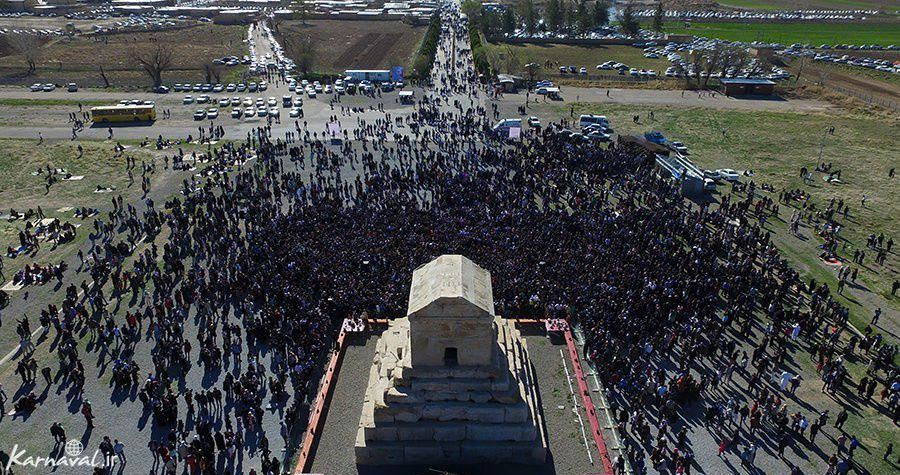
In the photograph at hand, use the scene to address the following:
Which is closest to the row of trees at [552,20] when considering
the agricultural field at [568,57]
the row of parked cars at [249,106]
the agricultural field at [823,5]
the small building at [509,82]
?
the agricultural field at [568,57]

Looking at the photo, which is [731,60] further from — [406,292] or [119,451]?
[119,451]

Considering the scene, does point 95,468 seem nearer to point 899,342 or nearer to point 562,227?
point 562,227

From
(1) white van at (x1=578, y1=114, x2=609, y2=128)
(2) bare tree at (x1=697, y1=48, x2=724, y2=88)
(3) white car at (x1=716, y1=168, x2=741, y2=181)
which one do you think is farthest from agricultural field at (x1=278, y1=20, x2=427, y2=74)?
(3) white car at (x1=716, y1=168, x2=741, y2=181)

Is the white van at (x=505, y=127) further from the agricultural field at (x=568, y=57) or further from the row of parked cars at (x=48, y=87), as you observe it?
the row of parked cars at (x=48, y=87)

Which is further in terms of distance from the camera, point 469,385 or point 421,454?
point 421,454

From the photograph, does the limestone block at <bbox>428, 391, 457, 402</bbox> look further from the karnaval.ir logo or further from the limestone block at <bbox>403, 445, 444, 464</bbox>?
the karnaval.ir logo

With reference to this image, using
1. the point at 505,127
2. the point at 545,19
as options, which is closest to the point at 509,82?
the point at 505,127
